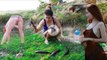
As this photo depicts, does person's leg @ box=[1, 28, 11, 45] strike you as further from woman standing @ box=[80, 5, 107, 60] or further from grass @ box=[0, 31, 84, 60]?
woman standing @ box=[80, 5, 107, 60]

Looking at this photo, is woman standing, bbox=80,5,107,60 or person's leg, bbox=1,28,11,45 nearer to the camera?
woman standing, bbox=80,5,107,60

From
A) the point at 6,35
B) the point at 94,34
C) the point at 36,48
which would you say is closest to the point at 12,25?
the point at 6,35

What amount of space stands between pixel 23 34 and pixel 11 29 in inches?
10.9

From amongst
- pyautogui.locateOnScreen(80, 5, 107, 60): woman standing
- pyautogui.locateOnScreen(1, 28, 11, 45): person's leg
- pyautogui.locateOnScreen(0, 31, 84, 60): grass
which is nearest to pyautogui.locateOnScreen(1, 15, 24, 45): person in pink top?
pyautogui.locateOnScreen(1, 28, 11, 45): person's leg

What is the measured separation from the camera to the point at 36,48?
16.4 ft

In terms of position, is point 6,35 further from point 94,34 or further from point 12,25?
point 94,34

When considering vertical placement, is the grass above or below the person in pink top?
below

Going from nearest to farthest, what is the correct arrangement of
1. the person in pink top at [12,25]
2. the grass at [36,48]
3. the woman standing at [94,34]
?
1. the woman standing at [94,34]
2. the grass at [36,48]
3. the person in pink top at [12,25]

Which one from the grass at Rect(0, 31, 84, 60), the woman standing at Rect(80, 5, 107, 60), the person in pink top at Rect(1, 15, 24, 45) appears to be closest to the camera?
the woman standing at Rect(80, 5, 107, 60)

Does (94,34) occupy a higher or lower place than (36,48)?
higher

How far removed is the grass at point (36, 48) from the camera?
4.56 metres

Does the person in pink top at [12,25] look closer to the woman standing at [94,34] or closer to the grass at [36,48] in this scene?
the grass at [36,48]

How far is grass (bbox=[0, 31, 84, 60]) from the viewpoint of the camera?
15.0 feet

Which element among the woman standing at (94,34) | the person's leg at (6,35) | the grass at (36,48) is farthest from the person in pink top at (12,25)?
the woman standing at (94,34)
